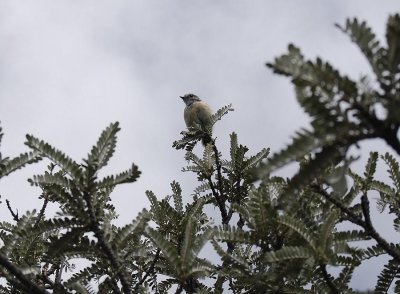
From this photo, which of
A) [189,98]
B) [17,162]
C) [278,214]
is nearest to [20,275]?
[17,162]

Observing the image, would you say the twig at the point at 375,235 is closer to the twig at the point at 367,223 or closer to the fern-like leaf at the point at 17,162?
the twig at the point at 367,223

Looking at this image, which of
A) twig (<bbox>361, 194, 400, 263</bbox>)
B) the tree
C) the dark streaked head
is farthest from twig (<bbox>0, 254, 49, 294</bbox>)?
the dark streaked head

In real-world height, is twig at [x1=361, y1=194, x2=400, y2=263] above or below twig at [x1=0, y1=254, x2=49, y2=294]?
below

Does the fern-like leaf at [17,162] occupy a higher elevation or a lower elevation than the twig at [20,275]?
higher

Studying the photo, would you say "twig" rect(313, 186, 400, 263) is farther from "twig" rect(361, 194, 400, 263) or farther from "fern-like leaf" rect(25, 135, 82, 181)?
"fern-like leaf" rect(25, 135, 82, 181)

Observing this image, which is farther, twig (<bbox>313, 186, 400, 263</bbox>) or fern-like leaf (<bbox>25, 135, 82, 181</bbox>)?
twig (<bbox>313, 186, 400, 263</bbox>)

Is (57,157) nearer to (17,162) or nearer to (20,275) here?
(17,162)

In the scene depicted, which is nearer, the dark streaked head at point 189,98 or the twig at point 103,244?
the twig at point 103,244

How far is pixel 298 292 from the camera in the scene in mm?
4203

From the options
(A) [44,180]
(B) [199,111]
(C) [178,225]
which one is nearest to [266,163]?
(A) [44,180]

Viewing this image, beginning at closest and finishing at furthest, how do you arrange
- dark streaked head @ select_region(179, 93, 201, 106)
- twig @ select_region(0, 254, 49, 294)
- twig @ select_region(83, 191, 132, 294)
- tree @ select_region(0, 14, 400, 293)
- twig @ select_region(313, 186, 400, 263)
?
tree @ select_region(0, 14, 400, 293) → twig @ select_region(0, 254, 49, 294) → twig @ select_region(83, 191, 132, 294) → twig @ select_region(313, 186, 400, 263) → dark streaked head @ select_region(179, 93, 201, 106)

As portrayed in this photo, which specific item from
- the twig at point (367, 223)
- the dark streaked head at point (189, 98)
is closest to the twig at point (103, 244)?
the twig at point (367, 223)

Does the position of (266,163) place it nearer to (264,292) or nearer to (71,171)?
(71,171)

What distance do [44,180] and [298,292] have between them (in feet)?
7.26
